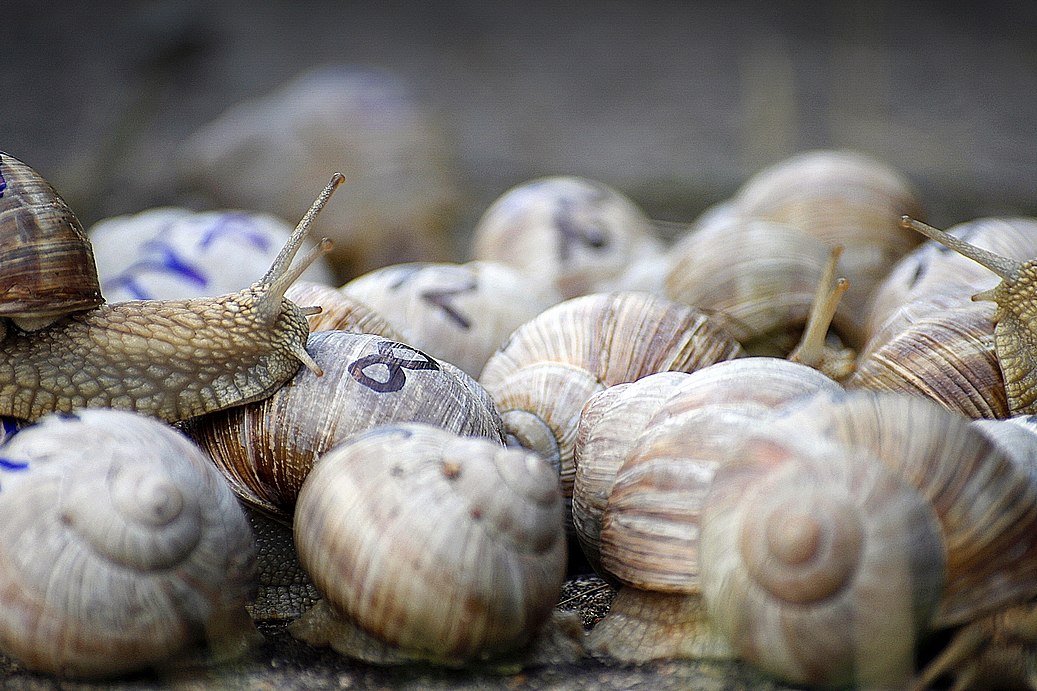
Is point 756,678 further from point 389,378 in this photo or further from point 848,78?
point 848,78

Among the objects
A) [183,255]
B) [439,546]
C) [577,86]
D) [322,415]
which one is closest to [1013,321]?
[439,546]

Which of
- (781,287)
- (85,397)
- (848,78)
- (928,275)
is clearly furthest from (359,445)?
(848,78)

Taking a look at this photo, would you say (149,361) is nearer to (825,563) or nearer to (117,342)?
(117,342)

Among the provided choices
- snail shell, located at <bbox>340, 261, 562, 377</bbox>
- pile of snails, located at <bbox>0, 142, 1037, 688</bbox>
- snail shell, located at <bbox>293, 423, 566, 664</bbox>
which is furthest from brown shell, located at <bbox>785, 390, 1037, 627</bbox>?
snail shell, located at <bbox>340, 261, 562, 377</bbox>

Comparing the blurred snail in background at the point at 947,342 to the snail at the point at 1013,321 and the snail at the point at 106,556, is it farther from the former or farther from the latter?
the snail at the point at 106,556

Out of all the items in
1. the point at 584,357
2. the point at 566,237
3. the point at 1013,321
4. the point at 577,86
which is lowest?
the point at 577,86
